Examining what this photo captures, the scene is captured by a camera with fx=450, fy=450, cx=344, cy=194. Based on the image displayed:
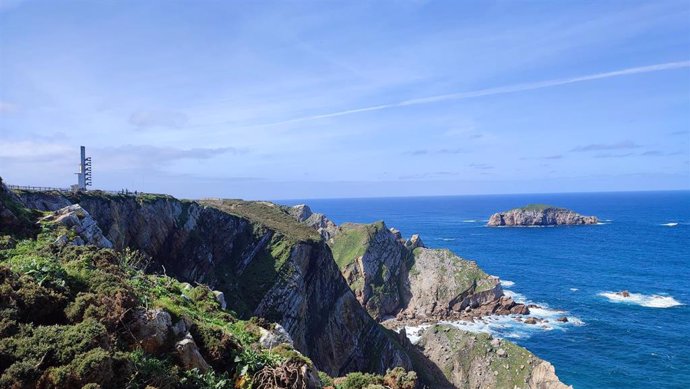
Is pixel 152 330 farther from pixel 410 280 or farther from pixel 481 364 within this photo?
pixel 410 280

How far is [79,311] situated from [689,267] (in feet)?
602

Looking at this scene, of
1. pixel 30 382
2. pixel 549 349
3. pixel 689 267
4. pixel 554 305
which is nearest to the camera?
pixel 30 382

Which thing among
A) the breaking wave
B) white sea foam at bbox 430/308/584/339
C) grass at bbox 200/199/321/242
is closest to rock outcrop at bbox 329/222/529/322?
white sea foam at bbox 430/308/584/339

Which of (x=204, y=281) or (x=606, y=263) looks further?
(x=606, y=263)

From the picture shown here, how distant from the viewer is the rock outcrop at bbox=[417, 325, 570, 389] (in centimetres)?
6950

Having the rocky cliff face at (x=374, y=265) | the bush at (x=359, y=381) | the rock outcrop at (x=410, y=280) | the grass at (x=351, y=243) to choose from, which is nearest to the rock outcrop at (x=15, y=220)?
the bush at (x=359, y=381)

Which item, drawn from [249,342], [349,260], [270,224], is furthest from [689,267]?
[249,342]

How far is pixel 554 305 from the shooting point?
389ft

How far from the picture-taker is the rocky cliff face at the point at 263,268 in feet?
215

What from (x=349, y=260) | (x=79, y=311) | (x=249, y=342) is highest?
(x=79, y=311)

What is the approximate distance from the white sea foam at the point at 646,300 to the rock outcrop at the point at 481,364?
188ft

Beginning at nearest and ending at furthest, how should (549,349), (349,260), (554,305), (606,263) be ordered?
1. (549,349)
2. (554,305)
3. (349,260)
4. (606,263)

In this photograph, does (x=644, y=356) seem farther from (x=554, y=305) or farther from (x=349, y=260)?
(x=349, y=260)

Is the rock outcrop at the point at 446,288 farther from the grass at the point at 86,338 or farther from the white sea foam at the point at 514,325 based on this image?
the grass at the point at 86,338
